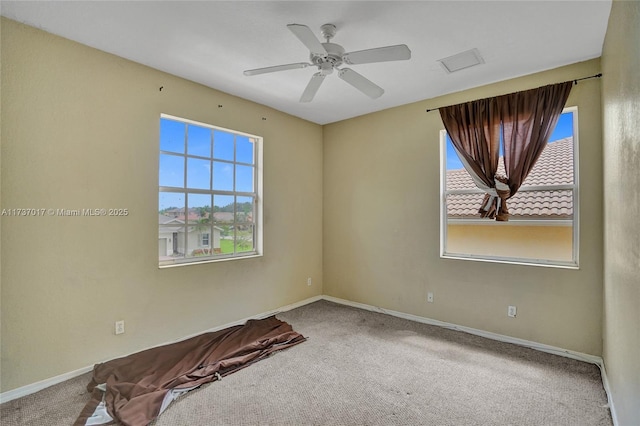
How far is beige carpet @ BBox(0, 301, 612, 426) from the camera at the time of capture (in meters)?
1.97

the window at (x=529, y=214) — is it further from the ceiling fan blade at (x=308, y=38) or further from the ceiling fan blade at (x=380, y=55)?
the ceiling fan blade at (x=308, y=38)

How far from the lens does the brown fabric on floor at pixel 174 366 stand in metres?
2.00

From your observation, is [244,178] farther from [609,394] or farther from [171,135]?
[609,394]

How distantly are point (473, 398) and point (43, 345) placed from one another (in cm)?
321

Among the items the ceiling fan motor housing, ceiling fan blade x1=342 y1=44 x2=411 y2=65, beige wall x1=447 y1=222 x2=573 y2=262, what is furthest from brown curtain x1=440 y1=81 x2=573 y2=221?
the ceiling fan motor housing

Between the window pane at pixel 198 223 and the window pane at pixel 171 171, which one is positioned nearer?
the window pane at pixel 171 171

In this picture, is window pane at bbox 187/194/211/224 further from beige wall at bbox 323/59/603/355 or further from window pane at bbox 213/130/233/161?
beige wall at bbox 323/59/603/355

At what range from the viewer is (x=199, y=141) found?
335cm

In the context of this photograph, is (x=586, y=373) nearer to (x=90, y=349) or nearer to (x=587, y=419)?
(x=587, y=419)

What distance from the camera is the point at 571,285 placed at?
2.77 metres

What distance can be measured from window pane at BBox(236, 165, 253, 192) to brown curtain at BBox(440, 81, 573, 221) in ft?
8.08

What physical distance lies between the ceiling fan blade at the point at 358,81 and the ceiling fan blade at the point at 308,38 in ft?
0.85

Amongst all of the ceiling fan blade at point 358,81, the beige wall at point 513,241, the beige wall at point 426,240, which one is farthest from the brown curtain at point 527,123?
the ceiling fan blade at point 358,81

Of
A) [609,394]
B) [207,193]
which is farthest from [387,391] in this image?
[207,193]
